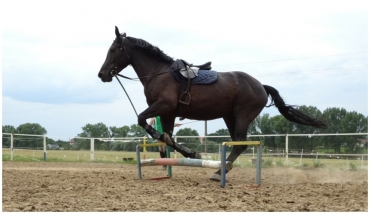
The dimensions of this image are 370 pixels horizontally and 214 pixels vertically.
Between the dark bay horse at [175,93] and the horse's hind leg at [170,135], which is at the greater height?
the dark bay horse at [175,93]

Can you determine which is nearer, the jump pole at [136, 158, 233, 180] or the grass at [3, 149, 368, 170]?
the jump pole at [136, 158, 233, 180]

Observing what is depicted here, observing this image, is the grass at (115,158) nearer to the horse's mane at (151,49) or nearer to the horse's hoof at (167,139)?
the horse's mane at (151,49)

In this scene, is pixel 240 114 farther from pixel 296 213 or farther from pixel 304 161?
pixel 304 161

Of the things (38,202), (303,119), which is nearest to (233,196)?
(38,202)

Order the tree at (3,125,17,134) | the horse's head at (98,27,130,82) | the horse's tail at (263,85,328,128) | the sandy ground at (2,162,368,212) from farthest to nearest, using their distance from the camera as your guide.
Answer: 1. the tree at (3,125,17,134)
2. the horse's tail at (263,85,328,128)
3. the horse's head at (98,27,130,82)
4. the sandy ground at (2,162,368,212)

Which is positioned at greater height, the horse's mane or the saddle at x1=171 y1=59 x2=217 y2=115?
the horse's mane

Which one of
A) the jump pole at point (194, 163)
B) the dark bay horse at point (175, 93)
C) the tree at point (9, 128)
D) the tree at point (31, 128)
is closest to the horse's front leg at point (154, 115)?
the dark bay horse at point (175, 93)

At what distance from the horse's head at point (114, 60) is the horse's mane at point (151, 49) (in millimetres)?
219

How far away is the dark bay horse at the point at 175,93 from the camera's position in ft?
25.2

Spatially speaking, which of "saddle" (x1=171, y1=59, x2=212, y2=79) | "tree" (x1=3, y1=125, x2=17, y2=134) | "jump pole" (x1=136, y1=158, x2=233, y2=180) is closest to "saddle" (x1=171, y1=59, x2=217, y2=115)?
"saddle" (x1=171, y1=59, x2=212, y2=79)

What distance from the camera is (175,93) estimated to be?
7.70m

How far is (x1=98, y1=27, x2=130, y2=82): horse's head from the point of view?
8172 mm

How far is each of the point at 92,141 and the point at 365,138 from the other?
435 inches

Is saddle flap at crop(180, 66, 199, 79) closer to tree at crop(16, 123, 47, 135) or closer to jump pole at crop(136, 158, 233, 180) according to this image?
jump pole at crop(136, 158, 233, 180)
